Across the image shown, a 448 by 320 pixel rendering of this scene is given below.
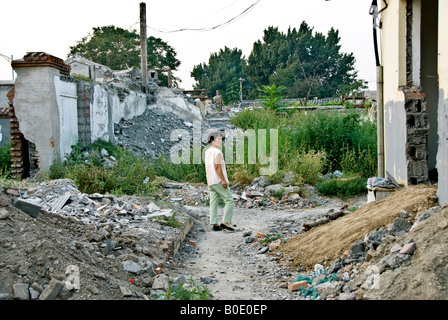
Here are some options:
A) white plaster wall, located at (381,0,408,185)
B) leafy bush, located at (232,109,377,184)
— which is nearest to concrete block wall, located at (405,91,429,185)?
white plaster wall, located at (381,0,408,185)

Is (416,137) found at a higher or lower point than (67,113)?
lower

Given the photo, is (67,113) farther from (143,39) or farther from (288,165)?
(143,39)

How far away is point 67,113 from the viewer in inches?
446

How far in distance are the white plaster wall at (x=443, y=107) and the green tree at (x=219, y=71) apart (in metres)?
53.8

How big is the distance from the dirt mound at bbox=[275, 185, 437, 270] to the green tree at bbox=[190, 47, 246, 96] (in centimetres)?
5305

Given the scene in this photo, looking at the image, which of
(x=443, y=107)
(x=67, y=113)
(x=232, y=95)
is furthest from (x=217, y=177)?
(x=232, y=95)

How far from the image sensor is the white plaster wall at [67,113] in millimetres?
10883

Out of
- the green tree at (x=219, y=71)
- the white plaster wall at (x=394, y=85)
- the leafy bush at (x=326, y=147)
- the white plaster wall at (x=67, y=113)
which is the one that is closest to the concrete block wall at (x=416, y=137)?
the white plaster wall at (x=394, y=85)

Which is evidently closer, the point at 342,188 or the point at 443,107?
the point at 443,107

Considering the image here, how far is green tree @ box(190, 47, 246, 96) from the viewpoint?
58094 mm

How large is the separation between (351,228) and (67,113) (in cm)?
878

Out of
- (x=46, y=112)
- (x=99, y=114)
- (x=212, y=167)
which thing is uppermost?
(x=99, y=114)

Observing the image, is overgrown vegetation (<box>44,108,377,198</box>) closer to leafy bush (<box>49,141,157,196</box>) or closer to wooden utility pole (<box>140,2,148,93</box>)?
leafy bush (<box>49,141,157,196</box>)
